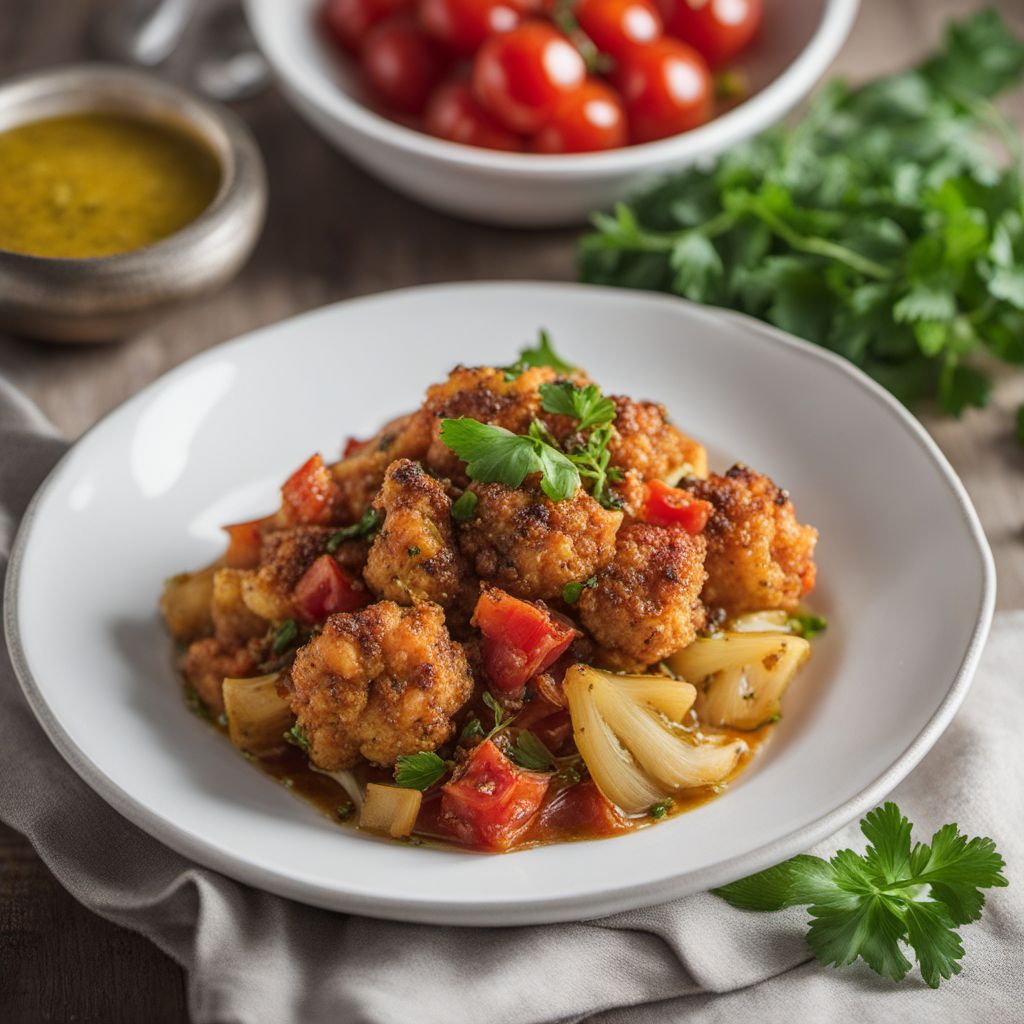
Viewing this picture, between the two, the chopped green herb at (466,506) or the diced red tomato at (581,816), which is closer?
the diced red tomato at (581,816)

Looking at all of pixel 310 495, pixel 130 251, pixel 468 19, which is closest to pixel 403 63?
pixel 468 19

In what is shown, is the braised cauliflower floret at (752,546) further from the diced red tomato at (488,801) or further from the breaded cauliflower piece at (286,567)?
the breaded cauliflower piece at (286,567)

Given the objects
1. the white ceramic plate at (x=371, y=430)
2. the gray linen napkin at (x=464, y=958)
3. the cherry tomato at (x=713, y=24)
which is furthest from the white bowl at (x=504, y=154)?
the gray linen napkin at (x=464, y=958)

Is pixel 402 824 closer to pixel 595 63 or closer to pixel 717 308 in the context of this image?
pixel 717 308

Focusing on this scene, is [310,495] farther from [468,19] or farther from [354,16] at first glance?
[354,16]

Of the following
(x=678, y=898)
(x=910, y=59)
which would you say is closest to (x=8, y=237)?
(x=678, y=898)
